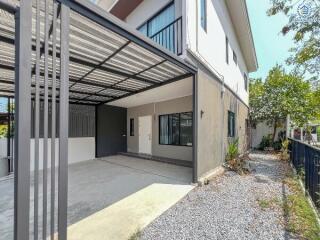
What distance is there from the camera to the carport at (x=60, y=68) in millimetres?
1779

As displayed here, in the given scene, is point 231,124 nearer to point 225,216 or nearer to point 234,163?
point 234,163

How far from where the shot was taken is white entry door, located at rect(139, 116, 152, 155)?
1113 cm

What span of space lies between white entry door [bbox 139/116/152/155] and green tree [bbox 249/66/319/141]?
27.5 ft

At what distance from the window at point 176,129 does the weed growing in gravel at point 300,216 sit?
15.4 ft

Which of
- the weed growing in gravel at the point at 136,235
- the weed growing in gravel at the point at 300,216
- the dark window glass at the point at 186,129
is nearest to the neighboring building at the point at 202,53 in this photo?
the dark window glass at the point at 186,129

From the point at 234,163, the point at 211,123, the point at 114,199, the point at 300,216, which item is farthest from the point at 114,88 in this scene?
the point at 300,216

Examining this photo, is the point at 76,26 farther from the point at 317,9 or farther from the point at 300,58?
the point at 300,58

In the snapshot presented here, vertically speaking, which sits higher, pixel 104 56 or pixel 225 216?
pixel 104 56

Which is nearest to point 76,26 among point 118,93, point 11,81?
point 11,81

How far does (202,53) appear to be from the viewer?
6492 mm

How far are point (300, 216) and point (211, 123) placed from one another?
3.69 meters

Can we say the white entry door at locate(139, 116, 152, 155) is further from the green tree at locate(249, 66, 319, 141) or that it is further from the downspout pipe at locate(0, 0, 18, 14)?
the downspout pipe at locate(0, 0, 18, 14)

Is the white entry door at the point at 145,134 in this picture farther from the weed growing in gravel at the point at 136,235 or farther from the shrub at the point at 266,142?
the shrub at the point at 266,142

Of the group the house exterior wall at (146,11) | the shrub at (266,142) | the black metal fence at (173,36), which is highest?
the house exterior wall at (146,11)
